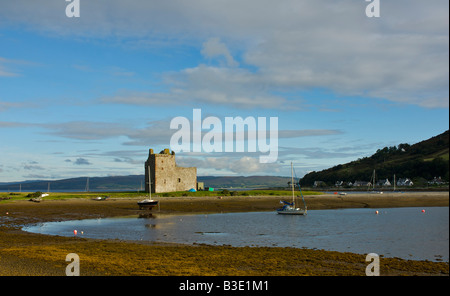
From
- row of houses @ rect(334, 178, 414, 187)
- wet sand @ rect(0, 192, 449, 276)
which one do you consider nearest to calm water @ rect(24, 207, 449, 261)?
wet sand @ rect(0, 192, 449, 276)

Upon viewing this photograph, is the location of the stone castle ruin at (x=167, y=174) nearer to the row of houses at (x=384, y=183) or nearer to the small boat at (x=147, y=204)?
the small boat at (x=147, y=204)

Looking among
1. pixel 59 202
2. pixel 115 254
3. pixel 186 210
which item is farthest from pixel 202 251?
pixel 59 202

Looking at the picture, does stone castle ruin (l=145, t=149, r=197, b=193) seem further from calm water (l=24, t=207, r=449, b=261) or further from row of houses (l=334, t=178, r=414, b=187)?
row of houses (l=334, t=178, r=414, b=187)

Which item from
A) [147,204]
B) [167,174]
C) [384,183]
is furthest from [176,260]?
[384,183]

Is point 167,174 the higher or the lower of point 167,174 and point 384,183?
the higher

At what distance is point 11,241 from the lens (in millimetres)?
26891

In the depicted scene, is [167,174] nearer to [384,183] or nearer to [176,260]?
[176,260]

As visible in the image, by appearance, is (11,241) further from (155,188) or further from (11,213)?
(155,188)

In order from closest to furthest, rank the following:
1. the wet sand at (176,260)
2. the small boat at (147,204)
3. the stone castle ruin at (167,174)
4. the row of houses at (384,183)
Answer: the wet sand at (176,260) < the small boat at (147,204) < the stone castle ruin at (167,174) < the row of houses at (384,183)

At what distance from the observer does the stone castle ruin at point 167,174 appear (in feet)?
281

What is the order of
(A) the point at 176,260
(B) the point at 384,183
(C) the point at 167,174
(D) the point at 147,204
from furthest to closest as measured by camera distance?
(B) the point at 384,183
(C) the point at 167,174
(D) the point at 147,204
(A) the point at 176,260

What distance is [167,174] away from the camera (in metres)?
87.1

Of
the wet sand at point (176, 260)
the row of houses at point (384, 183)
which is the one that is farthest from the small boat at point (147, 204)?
the row of houses at point (384, 183)
